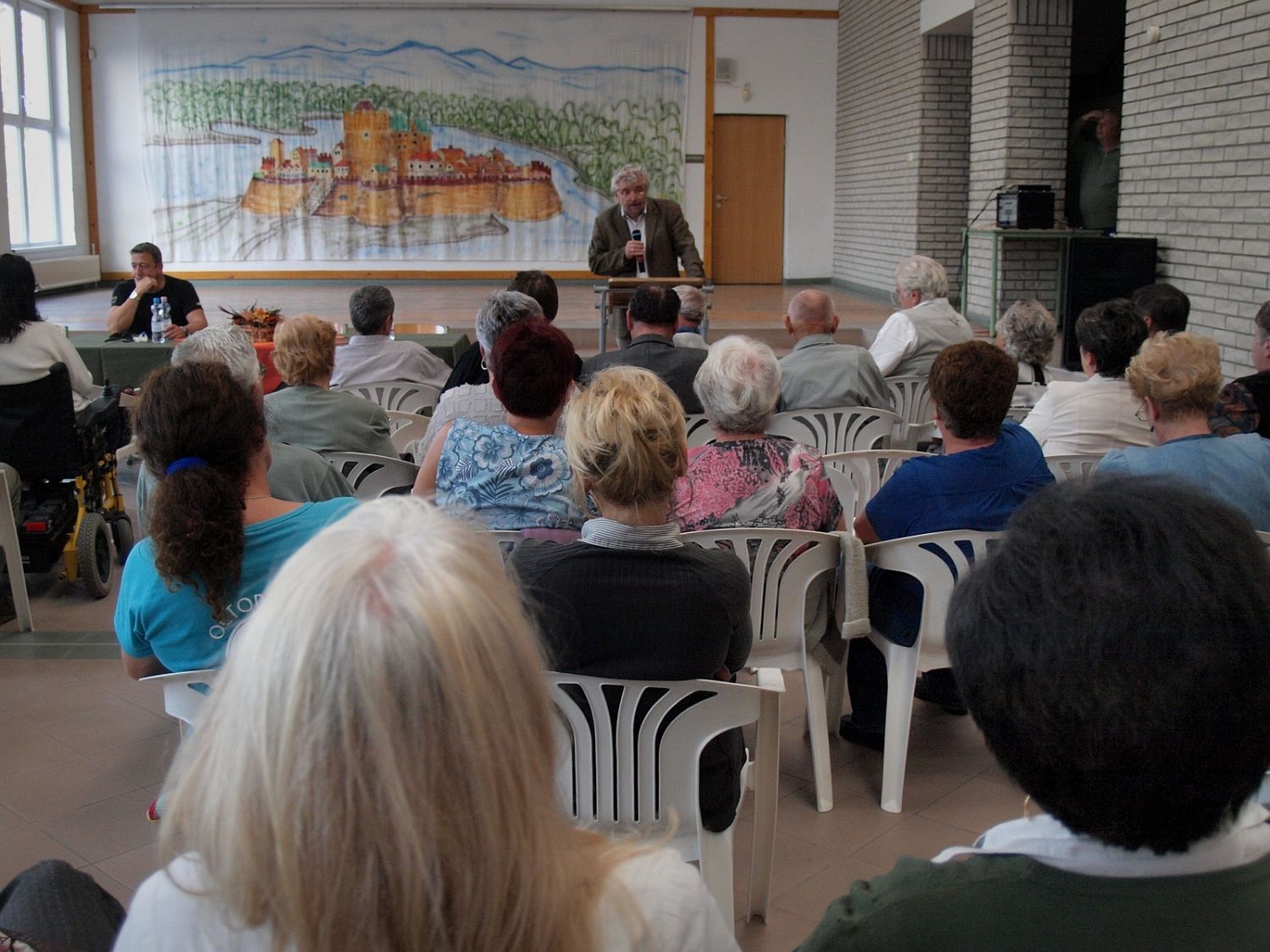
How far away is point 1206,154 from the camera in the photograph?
660 centimetres

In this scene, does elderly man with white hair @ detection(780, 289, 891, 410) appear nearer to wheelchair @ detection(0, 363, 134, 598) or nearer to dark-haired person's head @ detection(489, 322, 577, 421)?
dark-haired person's head @ detection(489, 322, 577, 421)

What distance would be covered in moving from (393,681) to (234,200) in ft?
53.8

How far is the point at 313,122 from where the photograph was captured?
15.5 m

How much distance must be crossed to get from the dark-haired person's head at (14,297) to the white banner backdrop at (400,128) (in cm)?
1189

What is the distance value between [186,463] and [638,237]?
5496 mm

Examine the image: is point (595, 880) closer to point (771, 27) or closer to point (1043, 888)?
point (1043, 888)

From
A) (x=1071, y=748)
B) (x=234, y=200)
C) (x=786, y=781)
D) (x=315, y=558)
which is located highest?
(x=234, y=200)

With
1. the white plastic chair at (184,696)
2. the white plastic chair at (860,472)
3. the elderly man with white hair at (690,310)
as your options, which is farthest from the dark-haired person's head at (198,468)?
the elderly man with white hair at (690,310)

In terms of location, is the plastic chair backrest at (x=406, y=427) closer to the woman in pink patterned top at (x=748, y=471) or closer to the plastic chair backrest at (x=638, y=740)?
the woman in pink patterned top at (x=748, y=471)

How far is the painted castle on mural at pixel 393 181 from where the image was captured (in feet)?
51.0

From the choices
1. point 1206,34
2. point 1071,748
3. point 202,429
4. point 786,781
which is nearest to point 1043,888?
point 1071,748

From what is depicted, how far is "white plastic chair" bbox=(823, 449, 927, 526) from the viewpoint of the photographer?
346cm

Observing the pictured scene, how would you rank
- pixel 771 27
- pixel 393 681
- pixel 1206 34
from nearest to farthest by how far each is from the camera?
pixel 393 681
pixel 1206 34
pixel 771 27

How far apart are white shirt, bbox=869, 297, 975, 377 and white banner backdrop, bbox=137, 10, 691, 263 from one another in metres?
10.8
